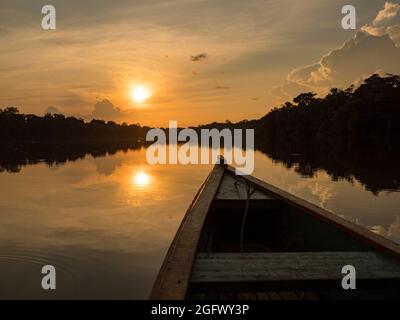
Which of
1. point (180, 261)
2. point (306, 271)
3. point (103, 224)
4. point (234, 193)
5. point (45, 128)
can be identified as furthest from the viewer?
point (45, 128)

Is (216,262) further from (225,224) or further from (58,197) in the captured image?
(58,197)

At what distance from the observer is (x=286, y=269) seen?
3.41 meters

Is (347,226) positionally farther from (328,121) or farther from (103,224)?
(328,121)

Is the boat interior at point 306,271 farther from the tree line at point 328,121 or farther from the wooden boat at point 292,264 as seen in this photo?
the tree line at point 328,121

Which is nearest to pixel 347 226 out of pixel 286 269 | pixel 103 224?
pixel 286 269

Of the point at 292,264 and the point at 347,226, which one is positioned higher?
the point at 347,226

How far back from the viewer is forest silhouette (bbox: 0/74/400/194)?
2585cm

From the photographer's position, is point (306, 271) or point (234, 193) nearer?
point (306, 271)

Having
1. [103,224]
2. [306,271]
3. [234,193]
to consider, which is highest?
[234,193]

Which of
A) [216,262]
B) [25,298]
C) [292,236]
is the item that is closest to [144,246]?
[25,298]

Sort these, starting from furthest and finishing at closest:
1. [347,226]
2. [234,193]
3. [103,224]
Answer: [103,224]
[234,193]
[347,226]

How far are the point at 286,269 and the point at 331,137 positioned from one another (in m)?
68.0

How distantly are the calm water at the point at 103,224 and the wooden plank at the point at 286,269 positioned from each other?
329 cm

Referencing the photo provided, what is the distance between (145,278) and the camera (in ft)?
23.3
